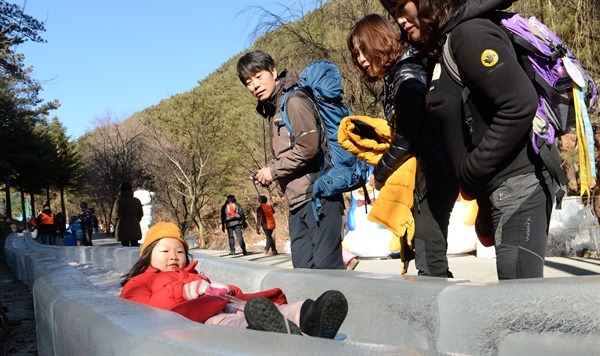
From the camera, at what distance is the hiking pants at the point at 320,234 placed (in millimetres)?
4398

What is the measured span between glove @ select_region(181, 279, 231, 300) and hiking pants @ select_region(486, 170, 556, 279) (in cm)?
146

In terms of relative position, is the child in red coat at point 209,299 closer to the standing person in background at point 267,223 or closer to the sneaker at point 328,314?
the sneaker at point 328,314

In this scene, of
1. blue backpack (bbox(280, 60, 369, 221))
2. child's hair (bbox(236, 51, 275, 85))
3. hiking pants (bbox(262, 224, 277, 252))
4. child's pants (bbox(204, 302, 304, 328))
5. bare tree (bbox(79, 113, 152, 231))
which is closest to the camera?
child's pants (bbox(204, 302, 304, 328))

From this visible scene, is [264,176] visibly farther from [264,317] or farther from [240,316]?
[264,317]

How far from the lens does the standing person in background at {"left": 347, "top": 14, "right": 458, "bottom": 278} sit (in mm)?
3582

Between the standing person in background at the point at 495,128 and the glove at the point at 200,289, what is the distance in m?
1.36

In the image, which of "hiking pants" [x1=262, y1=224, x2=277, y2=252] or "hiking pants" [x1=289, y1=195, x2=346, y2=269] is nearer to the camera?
"hiking pants" [x1=289, y1=195, x2=346, y2=269]

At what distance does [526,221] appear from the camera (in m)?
2.82

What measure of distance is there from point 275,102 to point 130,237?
35.9 feet

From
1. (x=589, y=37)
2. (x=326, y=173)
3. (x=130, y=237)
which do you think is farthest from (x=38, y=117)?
(x=326, y=173)

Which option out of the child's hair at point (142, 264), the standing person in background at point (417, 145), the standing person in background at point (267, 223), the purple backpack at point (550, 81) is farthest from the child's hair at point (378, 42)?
the standing person in background at point (267, 223)

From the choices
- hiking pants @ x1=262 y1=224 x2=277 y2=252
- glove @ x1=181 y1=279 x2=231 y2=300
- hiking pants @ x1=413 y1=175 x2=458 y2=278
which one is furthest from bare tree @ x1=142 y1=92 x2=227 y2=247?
hiking pants @ x1=413 y1=175 x2=458 y2=278

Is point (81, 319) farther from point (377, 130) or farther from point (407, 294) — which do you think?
point (377, 130)

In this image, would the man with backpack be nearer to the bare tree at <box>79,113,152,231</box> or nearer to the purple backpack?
the purple backpack
